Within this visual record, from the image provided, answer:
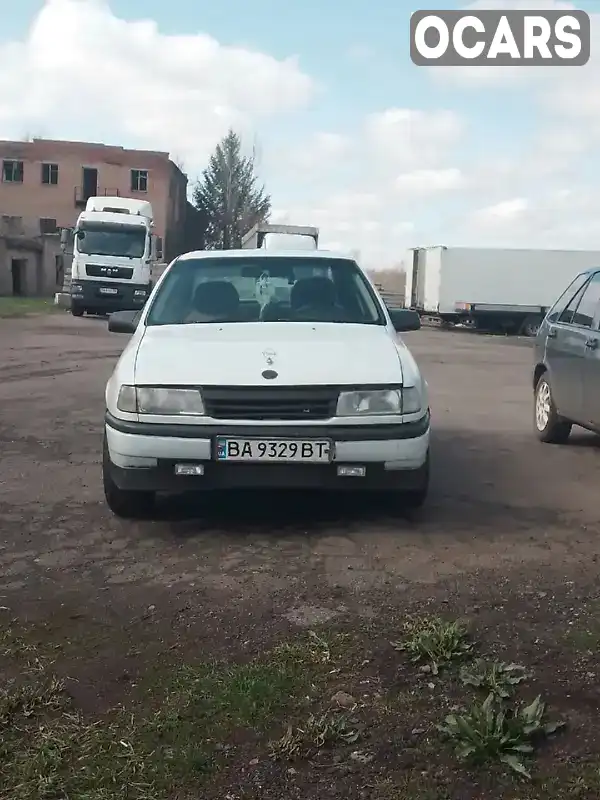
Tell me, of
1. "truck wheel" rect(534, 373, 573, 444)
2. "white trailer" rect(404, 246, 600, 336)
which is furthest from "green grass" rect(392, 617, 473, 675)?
"white trailer" rect(404, 246, 600, 336)

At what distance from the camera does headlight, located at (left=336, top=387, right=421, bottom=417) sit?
17.0ft

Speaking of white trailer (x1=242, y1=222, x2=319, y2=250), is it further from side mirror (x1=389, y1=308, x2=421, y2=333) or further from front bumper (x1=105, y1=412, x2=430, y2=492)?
front bumper (x1=105, y1=412, x2=430, y2=492)

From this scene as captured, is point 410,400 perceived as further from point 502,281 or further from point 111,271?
point 502,281

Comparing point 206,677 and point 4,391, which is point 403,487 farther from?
point 4,391

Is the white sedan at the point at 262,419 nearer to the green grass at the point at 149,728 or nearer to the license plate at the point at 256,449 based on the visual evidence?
the license plate at the point at 256,449

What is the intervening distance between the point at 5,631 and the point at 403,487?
2.36 metres

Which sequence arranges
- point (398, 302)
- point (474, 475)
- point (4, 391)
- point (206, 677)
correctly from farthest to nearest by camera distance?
point (398, 302) → point (4, 391) → point (474, 475) → point (206, 677)

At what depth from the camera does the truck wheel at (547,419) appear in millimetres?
8430

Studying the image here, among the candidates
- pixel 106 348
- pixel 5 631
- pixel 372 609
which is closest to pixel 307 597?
pixel 372 609

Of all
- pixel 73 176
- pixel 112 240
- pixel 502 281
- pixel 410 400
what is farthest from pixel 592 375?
pixel 73 176

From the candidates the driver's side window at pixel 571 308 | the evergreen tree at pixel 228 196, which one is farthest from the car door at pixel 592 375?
the evergreen tree at pixel 228 196

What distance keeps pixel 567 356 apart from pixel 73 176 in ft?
185

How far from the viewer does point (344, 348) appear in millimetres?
5578

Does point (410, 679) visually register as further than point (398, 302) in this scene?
No
